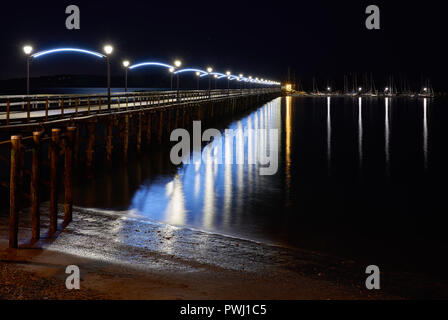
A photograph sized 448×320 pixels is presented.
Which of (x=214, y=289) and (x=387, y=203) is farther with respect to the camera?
(x=387, y=203)

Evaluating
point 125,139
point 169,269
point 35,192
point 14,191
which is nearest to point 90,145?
point 125,139

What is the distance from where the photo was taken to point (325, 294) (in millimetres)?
7195

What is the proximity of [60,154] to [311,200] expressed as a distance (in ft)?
29.1

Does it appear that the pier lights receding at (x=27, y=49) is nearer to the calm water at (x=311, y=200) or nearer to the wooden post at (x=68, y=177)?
the calm water at (x=311, y=200)

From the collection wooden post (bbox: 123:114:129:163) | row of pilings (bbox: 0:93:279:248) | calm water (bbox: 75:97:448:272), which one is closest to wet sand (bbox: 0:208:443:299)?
row of pilings (bbox: 0:93:279:248)

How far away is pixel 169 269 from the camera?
8.12 meters

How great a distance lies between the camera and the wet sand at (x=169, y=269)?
6.96 metres

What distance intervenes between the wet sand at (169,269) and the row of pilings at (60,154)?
1.80 ft

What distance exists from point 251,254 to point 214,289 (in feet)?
9.39

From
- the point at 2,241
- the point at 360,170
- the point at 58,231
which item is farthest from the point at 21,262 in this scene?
the point at 360,170

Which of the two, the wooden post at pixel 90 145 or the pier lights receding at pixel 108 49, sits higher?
the pier lights receding at pixel 108 49

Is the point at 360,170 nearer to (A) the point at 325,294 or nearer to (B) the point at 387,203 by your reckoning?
(B) the point at 387,203

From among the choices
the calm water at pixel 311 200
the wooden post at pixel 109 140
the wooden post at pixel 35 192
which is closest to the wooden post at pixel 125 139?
the calm water at pixel 311 200

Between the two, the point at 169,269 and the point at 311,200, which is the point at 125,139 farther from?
the point at 169,269
